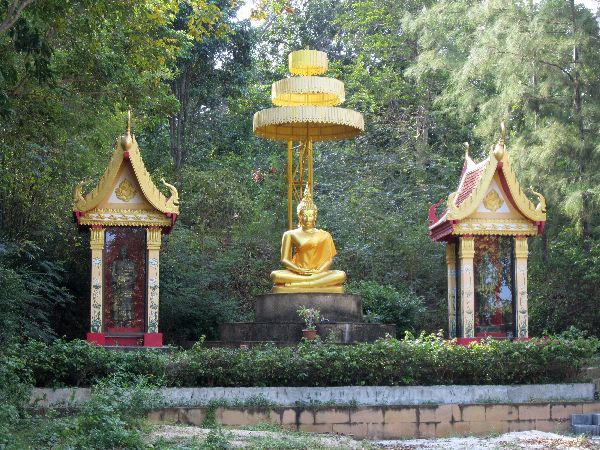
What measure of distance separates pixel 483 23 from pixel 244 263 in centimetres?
812

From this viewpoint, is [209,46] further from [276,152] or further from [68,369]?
[68,369]

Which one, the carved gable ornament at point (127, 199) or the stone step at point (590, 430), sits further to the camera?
the carved gable ornament at point (127, 199)

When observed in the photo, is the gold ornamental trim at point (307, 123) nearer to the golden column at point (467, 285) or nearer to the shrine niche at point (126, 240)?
the shrine niche at point (126, 240)

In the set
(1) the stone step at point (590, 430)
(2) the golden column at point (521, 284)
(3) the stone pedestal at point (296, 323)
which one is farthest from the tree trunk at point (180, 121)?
(1) the stone step at point (590, 430)

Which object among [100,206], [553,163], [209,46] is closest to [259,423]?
[100,206]

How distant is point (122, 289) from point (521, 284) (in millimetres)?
6331

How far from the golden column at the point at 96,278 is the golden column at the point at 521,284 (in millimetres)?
6517

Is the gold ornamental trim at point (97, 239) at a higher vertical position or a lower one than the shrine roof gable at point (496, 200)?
lower

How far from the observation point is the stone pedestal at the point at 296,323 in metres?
14.9

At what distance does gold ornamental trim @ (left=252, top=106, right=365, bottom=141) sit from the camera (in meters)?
16.3

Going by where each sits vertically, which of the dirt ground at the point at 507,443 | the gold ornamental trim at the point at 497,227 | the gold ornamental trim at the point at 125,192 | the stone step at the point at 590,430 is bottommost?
the dirt ground at the point at 507,443

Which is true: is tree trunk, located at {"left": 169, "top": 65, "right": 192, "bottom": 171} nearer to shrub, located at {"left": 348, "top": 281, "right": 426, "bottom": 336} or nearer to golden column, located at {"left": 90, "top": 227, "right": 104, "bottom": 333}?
shrub, located at {"left": 348, "top": 281, "right": 426, "bottom": 336}

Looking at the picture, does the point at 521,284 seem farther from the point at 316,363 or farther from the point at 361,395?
the point at 316,363

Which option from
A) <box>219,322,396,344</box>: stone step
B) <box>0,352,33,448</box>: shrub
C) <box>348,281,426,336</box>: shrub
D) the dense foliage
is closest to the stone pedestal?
<box>219,322,396,344</box>: stone step
